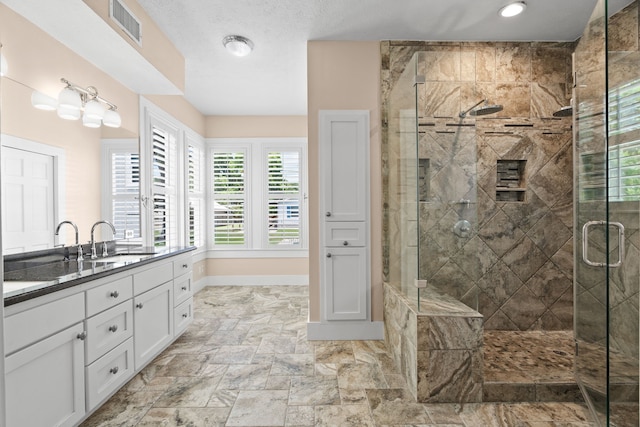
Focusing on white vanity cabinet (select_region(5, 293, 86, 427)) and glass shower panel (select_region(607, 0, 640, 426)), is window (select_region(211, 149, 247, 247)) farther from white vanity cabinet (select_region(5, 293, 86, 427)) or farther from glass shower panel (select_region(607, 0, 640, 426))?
glass shower panel (select_region(607, 0, 640, 426))

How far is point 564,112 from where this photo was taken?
285cm

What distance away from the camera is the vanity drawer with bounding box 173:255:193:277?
9.14 feet

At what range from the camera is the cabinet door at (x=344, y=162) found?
2982mm

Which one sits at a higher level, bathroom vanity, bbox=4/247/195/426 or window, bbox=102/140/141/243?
window, bbox=102/140/141/243

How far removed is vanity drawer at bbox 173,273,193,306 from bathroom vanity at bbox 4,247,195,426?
7.7 inches

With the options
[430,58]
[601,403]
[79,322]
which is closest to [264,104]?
[430,58]

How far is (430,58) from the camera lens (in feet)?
8.04

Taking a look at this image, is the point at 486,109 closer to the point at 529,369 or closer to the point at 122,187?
the point at 529,369

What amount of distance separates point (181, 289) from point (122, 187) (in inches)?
43.3

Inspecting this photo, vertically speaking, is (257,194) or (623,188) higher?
(257,194)

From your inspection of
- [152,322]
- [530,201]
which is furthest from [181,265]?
Answer: [530,201]

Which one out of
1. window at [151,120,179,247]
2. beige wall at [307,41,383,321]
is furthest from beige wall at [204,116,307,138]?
beige wall at [307,41,383,321]

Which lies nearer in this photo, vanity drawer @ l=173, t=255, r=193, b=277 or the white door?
the white door

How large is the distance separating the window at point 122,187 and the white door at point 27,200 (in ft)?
2.02
